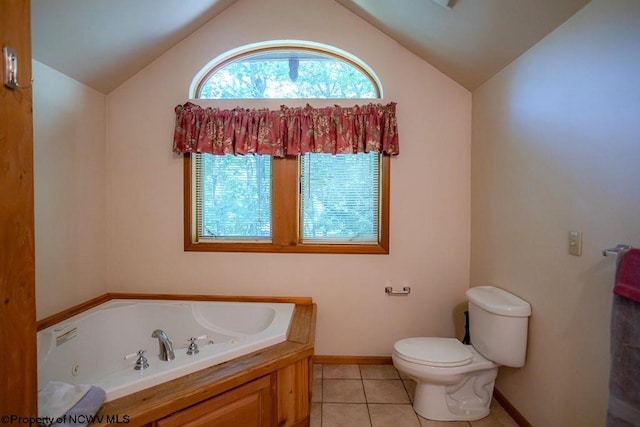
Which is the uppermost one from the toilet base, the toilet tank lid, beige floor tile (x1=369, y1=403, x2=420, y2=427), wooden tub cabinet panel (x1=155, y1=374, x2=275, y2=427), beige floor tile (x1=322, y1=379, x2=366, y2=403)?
the toilet tank lid

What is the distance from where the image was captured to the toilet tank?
→ 161 centimetres

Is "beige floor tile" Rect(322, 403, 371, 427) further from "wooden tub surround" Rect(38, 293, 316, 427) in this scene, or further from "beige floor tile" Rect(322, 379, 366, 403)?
"wooden tub surround" Rect(38, 293, 316, 427)

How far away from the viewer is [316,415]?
176cm

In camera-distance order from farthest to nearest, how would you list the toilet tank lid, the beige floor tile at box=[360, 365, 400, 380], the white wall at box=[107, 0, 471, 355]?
the white wall at box=[107, 0, 471, 355], the beige floor tile at box=[360, 365, 400, 380], the toilet tank lid

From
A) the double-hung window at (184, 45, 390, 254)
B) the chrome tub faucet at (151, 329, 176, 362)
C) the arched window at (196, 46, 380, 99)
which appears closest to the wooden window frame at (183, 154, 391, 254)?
the double-hung window at (184, 45, 390, 254)

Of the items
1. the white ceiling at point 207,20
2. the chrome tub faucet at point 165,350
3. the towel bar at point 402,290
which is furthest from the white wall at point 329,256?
the chrome tub faucet at point 165,350

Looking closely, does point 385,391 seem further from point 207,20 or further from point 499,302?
point 207,20

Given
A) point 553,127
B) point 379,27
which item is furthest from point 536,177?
point 379,27

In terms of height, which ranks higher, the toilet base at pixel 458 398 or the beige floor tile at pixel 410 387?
the toilet base at pixel 458 398

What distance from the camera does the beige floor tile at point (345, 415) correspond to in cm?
170

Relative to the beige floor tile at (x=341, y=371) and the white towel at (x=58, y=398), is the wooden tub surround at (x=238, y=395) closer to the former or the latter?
the white towel at (x=58, y=398)

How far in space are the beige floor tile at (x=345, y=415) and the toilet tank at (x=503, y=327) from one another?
2.74 ft

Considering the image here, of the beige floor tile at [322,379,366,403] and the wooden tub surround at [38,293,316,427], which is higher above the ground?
the wooden tub surround at [38,293,316,427]

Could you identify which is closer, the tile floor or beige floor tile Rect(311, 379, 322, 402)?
the tile floor
